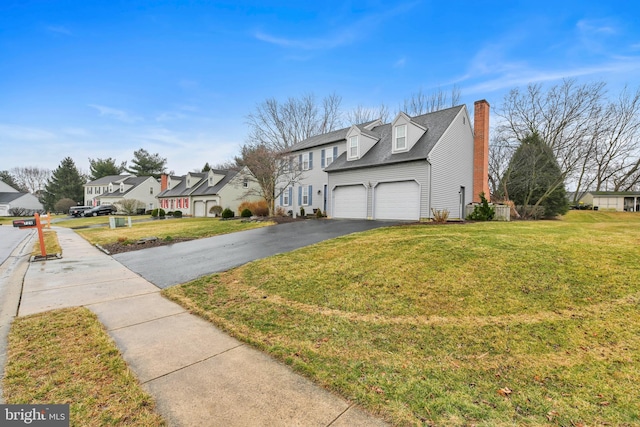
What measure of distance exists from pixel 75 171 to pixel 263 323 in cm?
7243

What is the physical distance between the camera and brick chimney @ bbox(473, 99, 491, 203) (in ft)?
58.2

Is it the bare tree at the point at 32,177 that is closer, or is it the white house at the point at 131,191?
the white house at the point at 131,191

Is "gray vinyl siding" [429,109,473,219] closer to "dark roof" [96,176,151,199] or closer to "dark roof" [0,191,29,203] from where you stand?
"dark roof" [96,176,151,199]

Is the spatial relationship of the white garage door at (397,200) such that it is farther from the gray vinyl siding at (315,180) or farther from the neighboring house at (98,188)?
the neighboring house at (98,188)

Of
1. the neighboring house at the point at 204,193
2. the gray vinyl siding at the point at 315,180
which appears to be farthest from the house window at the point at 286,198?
the neighboring house at the point at 204,193

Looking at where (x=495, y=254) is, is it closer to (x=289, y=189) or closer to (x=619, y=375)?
(x=619, y=375)

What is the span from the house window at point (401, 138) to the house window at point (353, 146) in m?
2.82

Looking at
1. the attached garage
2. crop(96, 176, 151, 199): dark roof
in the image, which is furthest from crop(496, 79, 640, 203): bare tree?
crop(96, 176, 151, 199): dark roof

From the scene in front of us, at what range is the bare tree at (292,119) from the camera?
30062 mm

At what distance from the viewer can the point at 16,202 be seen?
2072 inches

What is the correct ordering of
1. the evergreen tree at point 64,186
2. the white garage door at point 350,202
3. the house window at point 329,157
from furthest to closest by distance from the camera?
1. the evergreen tree at point 64,186
2. the house window at point 329,157
3. the white garage door at point 350,202

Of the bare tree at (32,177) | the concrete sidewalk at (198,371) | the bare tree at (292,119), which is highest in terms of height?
the bare tree at (292,119)

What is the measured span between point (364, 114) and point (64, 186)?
60276mm

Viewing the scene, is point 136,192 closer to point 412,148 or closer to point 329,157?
point 329,157
